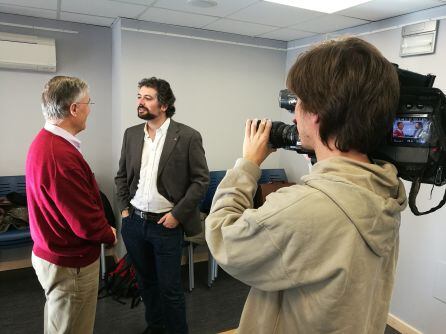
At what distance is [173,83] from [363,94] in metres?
2.74

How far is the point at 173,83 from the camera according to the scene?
10.5 feet

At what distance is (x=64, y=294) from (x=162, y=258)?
1.97ft

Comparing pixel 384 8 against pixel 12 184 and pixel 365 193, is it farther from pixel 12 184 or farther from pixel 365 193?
pixel 12 184

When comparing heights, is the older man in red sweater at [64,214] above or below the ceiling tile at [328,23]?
below

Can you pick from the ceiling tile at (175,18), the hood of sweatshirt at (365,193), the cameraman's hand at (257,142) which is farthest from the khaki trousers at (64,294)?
the ceiling tile at (175,18)

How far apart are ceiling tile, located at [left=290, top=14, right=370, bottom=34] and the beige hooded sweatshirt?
227cm

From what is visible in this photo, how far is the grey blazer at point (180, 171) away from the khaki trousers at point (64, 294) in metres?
0.62

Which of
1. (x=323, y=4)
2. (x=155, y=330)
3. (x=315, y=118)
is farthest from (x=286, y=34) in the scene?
(x=315, y=118)

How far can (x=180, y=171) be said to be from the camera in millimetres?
2115

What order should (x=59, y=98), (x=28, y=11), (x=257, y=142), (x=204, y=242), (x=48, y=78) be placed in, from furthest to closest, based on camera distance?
(x=48, y=78)
(x=204, y=242)
(x=28, y=11)
(x=59, y=98)
(x=257, y=142)

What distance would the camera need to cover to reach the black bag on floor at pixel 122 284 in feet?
9.05

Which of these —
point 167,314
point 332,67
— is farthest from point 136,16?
point 332,67

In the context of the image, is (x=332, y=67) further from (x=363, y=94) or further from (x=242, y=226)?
(x=242, y=226)

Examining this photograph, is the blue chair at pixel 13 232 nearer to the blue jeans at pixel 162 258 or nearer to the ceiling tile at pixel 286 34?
the blue jeans at pixel 162 258
